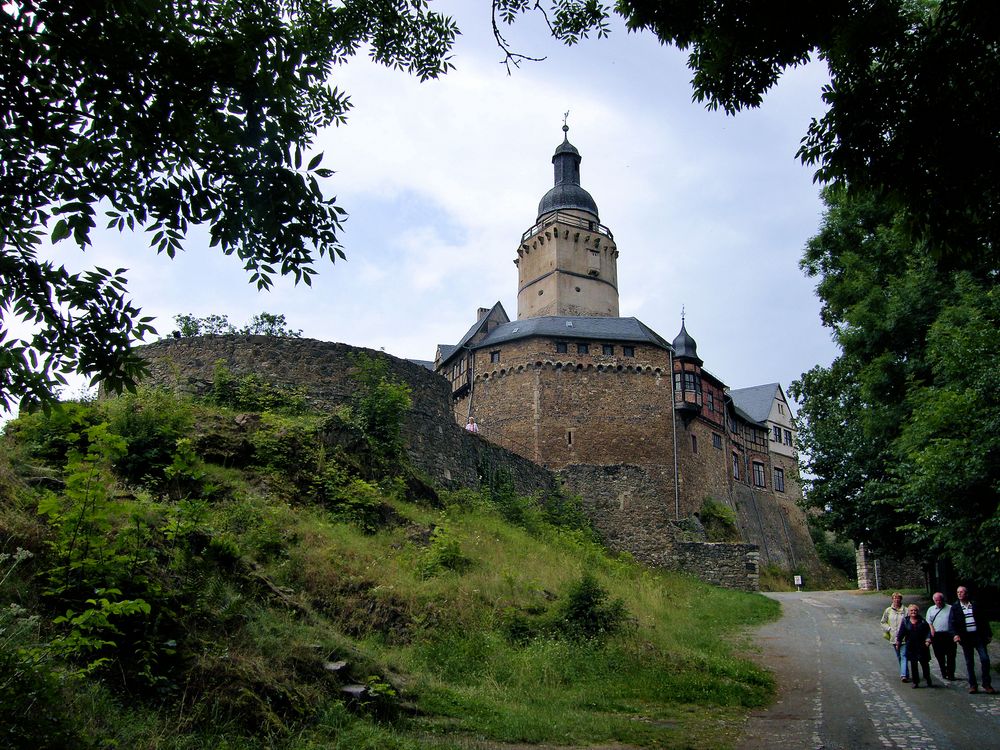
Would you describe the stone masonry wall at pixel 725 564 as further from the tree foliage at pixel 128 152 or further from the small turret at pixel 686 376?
the tree foliage at pixel 128 152

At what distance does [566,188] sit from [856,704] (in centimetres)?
4438

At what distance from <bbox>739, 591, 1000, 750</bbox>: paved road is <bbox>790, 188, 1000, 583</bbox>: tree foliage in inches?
94.4

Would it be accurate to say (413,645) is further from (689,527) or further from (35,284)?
(689,527)

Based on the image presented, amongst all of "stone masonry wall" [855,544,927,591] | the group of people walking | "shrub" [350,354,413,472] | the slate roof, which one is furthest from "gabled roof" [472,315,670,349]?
the group of people walking

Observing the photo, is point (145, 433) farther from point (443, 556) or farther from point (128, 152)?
point (128, 152)

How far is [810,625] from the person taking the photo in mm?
17938

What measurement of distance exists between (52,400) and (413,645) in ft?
21.1

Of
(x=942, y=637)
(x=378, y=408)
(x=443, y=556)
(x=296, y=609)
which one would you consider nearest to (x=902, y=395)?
(x=942, y=637)

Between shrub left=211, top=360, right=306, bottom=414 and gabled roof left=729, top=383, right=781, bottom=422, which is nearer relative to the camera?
shrub left=211, top=360, right=306, bottom=414

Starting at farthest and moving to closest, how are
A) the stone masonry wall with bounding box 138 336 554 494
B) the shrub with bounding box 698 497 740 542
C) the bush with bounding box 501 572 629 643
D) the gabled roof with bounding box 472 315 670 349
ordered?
1. the gabled roof with bounding box 472 315 670 349
2. the shrub with bounding box 698 497 740 542
3. the stone masonry wall with bounding box 138 336 554 494
4. the bush with bounding box 501 572 629 643

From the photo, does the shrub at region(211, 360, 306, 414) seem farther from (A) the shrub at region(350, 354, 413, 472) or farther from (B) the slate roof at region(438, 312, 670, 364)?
(B) the slate roof at region(438, 312, 670, 364)

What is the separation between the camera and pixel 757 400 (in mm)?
55531

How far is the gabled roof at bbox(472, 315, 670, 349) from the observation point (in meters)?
36.7

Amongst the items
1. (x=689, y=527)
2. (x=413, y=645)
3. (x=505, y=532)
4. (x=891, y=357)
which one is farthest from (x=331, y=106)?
(x=689, y=527)
